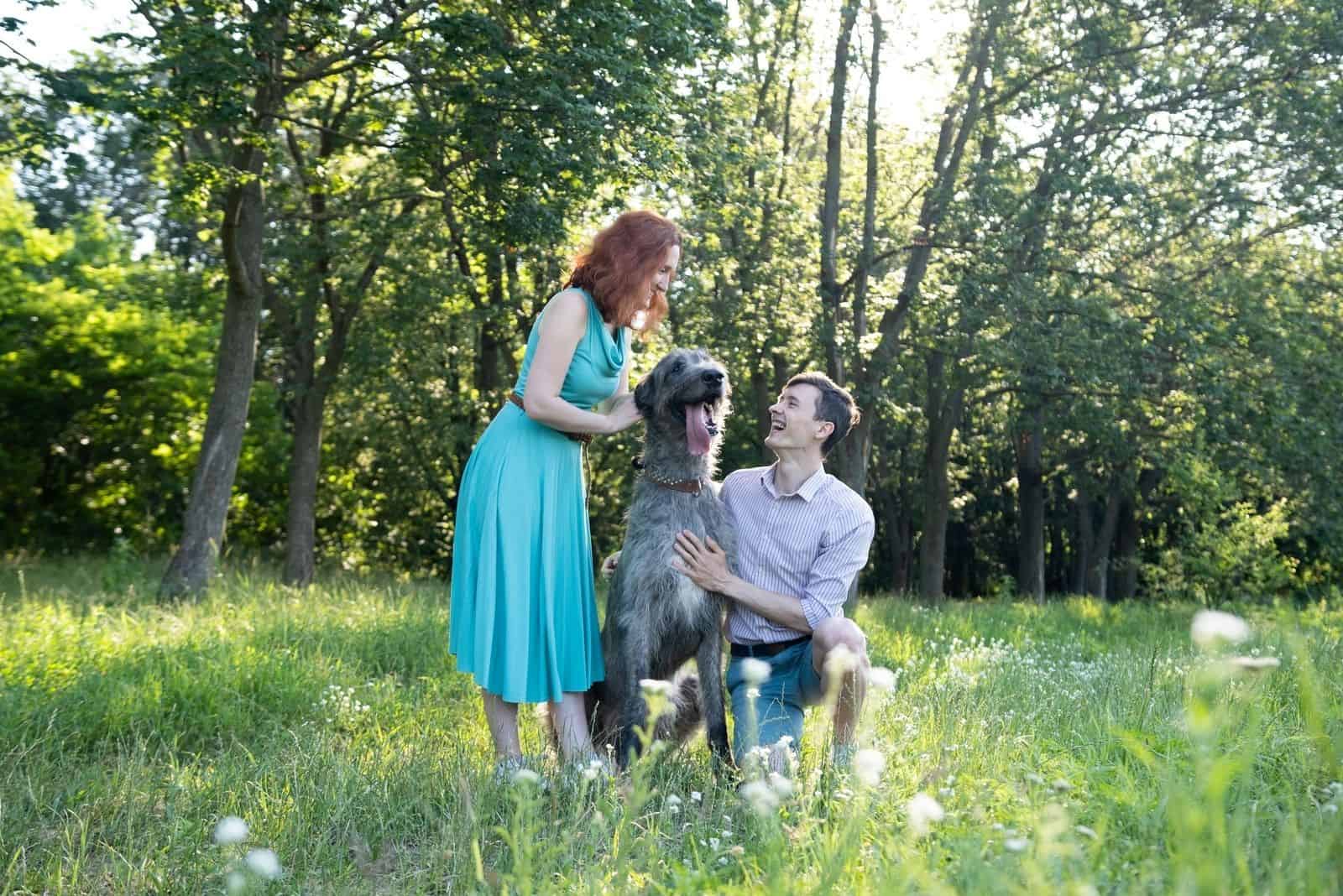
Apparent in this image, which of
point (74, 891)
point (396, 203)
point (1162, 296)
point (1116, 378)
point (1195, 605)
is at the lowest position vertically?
point (1195, 605)

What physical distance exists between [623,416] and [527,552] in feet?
2.06

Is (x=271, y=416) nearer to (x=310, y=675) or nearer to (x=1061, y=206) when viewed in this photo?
(x=1061, y=206)

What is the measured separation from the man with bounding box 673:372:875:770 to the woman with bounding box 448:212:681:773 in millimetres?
588

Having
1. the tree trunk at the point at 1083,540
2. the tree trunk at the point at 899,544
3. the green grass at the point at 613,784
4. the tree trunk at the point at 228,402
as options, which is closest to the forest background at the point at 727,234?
the tree trunk at the point at 228,402

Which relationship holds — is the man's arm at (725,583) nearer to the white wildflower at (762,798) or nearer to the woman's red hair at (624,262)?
the woman's red hair at (624,262)

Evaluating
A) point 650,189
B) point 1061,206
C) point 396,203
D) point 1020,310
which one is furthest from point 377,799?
point 396,203

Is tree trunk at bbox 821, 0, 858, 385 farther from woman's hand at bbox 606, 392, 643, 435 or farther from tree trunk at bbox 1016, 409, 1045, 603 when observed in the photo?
woman's hand at bbox 606, 392, 643, 435

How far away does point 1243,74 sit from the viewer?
14.0 metres

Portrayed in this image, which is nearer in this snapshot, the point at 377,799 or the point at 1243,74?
the point at 377,799

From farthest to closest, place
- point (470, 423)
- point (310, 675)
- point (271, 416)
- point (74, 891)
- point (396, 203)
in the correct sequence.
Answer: point (271, 416) < point (470, 423) < point (396, 203) < point (310, 675) < point (74, 891)

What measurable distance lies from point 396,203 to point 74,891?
1394cm

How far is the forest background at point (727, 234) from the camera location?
9.41 meters

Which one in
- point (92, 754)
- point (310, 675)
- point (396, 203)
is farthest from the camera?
point (396, 203)

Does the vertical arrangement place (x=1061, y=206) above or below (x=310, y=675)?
above
